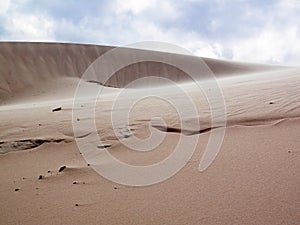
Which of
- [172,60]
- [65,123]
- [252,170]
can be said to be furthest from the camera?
[172,60]

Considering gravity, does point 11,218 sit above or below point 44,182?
below

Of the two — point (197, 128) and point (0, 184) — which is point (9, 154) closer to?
point (0, 184)

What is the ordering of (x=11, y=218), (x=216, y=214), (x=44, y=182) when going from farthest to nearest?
(x=44, y=182)
(x=11, y=218)
(x=216, y=214)

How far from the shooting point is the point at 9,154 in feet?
13.4

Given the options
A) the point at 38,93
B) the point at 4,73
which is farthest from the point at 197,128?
the point at 4,73

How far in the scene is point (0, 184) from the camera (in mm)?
3035

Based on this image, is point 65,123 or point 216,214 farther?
point 65,123

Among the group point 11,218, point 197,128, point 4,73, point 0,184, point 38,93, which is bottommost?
point 11,218

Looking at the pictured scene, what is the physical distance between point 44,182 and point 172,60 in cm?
3133

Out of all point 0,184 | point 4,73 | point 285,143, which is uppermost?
point 4,73

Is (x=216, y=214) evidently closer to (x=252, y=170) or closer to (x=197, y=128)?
(x=252, y=170)

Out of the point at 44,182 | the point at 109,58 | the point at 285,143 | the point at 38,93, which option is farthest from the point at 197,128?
the point at 109,58

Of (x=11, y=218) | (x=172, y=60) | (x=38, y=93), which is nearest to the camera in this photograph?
(x=11, y=218)

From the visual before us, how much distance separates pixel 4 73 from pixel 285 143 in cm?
2375
